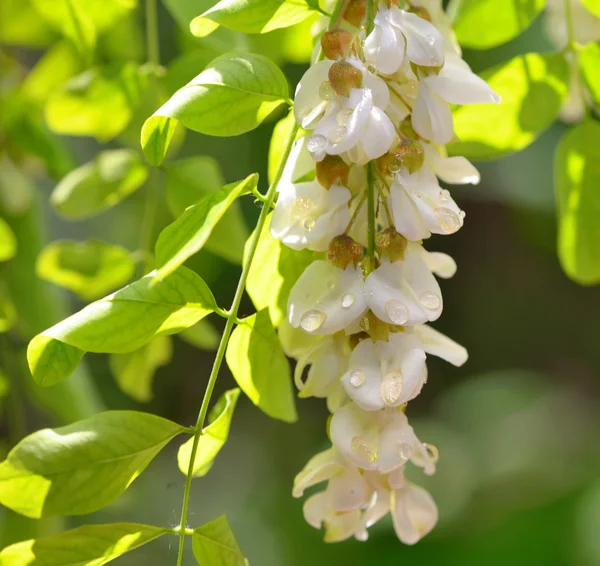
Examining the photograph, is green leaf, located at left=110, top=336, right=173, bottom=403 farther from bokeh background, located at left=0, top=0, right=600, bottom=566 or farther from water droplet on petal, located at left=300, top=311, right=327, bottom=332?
bokeh background, located at left=0, top=0, right=600, bottom=566

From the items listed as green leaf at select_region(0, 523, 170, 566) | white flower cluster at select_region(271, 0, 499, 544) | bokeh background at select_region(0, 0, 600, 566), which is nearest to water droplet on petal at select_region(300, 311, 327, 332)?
white flower cluster at select_region(271, 0, 499, 544)

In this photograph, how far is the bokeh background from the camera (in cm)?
133

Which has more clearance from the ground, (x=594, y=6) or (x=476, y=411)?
(x=594, y=6)

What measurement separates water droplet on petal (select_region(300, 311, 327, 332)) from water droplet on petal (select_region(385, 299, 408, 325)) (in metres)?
0.02

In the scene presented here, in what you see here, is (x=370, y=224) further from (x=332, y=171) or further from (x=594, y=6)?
(x=594, y=6)

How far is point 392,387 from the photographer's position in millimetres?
271

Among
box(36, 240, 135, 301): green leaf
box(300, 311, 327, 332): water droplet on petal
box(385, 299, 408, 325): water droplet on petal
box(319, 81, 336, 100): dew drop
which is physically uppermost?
box(319, 81, 336, 100): dew drop

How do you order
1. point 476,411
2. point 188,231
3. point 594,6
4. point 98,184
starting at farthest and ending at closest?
point 476,411 → point 98,184 → point 594,6 → point 188,231

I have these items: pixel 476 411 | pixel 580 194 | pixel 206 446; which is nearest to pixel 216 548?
pixel 206 446

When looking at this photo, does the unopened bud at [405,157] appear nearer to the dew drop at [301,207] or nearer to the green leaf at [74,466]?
the dew drop at [301,207]

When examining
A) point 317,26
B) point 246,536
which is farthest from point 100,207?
point 246,536

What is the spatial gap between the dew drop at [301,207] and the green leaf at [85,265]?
0.23 metres

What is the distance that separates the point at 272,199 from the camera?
31 centimetres

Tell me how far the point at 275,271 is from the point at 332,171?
58 millimetres
